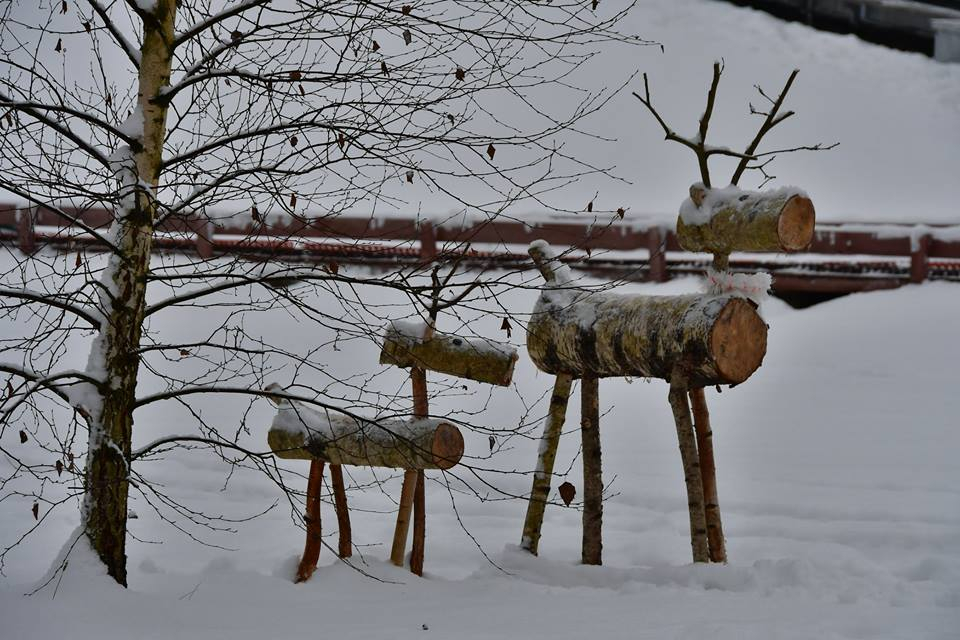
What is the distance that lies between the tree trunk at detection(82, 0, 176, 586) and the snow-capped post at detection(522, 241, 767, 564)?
1.70m

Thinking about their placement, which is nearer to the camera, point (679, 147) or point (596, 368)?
point (596, 368)

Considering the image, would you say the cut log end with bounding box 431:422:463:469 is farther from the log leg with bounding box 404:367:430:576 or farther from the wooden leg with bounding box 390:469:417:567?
the wooden leg with bounding box 390:469:417:567

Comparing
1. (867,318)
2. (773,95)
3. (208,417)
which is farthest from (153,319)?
(773,95)

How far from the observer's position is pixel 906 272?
12102mm

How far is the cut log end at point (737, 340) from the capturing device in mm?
5004

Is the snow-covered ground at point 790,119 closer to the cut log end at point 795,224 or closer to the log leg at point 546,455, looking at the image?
the log leg at point 546,455

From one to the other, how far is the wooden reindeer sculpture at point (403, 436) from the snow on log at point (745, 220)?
1057mm

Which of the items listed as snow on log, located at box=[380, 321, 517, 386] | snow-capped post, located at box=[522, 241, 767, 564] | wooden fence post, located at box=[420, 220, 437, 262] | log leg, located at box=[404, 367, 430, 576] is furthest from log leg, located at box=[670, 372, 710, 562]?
wooden fence post, located at box=[420, 220, 437, 262]

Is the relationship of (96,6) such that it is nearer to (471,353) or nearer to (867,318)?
(471,353)

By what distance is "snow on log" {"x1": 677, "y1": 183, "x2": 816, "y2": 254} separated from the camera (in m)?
4.96

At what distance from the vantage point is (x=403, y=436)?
5.25 m

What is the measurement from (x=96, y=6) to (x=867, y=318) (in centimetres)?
862

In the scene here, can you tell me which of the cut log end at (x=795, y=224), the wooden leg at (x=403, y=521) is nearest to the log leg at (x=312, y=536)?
the wooden leg at (x=403, y=521)

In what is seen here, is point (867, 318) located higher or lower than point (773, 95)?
lower
